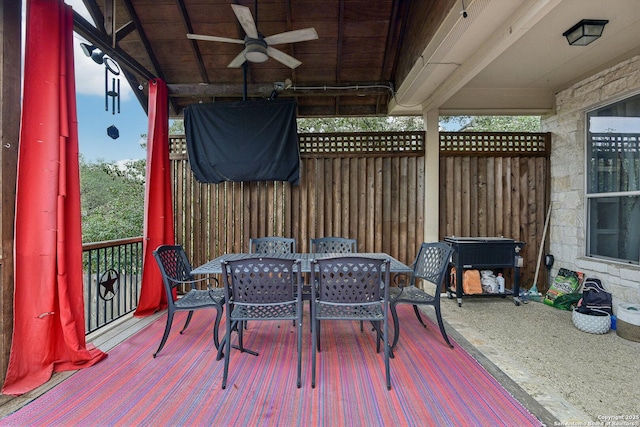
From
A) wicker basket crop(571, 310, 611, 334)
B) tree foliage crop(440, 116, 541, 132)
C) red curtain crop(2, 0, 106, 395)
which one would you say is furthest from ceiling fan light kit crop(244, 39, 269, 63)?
tree foliage crop(440, 116, 541, 132)

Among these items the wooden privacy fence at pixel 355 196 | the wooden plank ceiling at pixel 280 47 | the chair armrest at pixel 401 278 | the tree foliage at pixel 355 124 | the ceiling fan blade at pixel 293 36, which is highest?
the tree foliage at pixel 355 124

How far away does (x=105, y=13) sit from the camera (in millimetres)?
3188

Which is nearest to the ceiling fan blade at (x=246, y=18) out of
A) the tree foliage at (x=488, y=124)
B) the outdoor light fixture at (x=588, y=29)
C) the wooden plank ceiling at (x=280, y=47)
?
the wooden plank ceiling at (x=280, y=47)

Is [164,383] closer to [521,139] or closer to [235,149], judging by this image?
[235,149]

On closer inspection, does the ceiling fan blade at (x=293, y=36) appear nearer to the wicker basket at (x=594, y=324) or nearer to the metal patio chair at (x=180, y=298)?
the metal patio chair at (x=180, y=298)

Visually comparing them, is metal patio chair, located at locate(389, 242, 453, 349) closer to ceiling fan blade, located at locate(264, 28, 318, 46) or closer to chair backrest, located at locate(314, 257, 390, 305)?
chair backrest, located at locate(314, 257, 390, 305)

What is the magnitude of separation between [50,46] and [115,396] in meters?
2.66

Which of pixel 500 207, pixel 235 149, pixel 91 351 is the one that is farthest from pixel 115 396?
pixel 500 207

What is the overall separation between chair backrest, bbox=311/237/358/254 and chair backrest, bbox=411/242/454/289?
862 millimetres

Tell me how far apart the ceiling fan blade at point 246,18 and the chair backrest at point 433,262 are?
8.96ft

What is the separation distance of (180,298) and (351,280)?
65.9 inches

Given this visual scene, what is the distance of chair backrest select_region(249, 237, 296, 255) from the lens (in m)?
3.70

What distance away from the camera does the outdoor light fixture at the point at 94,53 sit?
3.04 m

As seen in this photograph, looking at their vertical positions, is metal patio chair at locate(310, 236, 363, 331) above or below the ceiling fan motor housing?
below
